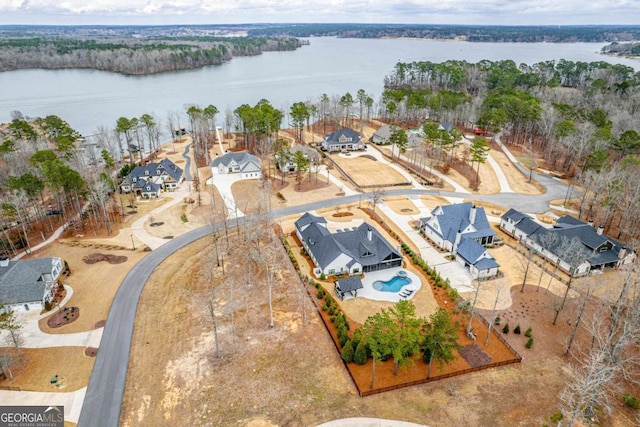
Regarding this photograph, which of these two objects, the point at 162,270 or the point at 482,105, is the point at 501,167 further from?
the point at 162,270

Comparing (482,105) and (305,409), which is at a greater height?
(482,105)

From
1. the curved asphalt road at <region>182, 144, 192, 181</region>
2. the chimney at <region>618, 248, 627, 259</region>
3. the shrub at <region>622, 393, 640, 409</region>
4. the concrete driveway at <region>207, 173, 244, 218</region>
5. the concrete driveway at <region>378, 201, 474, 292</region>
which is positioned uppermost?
the chimney at <region>618, 248, 627, 259</region>

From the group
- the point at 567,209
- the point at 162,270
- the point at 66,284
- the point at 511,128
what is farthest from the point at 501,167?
the point at 66,284

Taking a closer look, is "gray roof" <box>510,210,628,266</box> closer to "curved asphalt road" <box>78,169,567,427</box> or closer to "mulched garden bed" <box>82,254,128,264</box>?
"curved asphalt road" <box>78,169,567,427</box>

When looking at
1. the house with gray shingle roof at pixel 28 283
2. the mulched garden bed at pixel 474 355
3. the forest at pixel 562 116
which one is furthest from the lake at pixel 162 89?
the mulched garden bed at pixel 474 355

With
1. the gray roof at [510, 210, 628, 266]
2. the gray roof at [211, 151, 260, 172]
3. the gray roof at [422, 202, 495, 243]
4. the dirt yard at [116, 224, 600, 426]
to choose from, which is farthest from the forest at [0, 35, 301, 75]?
the gray roof at [510, 210, 628, 266]

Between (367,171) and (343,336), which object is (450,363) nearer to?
(343,336)

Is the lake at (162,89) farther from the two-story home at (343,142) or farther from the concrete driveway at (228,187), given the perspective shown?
the concrete driveway at (228,187)
